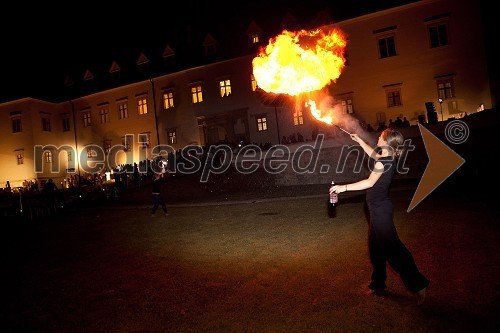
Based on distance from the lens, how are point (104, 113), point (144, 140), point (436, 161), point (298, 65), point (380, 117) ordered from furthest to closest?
point (104, 113)
point (144, 140)
point (380, 117)
point (436, 161)
point (298, 65)

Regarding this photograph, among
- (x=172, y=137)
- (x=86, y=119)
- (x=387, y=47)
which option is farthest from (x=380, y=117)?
(x=86, y=119)

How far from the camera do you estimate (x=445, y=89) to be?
24.6 m

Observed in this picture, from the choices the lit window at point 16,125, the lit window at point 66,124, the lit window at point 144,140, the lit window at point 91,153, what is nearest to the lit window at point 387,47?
the lit window at point 144,140

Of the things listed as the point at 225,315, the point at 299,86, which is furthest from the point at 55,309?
the point at 299,86

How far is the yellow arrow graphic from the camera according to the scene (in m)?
15.2

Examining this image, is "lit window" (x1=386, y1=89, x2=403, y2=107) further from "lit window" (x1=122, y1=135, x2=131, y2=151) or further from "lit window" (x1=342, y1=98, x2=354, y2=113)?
"lit window" (x1=122, y1=135, x2=131, y2=151)

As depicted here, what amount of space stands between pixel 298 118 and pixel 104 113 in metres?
21.5

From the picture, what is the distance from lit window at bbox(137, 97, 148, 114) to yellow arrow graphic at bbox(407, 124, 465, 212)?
26243 millimetres

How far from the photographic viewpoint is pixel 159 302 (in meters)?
5.00

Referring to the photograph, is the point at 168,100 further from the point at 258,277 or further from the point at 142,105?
the point at 258,277

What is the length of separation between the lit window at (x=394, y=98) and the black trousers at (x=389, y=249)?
2422 cm

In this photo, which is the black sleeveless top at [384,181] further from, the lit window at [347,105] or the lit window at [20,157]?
the lit window at [20,157]

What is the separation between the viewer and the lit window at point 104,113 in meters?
36.6

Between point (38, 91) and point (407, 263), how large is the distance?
43.7 m
